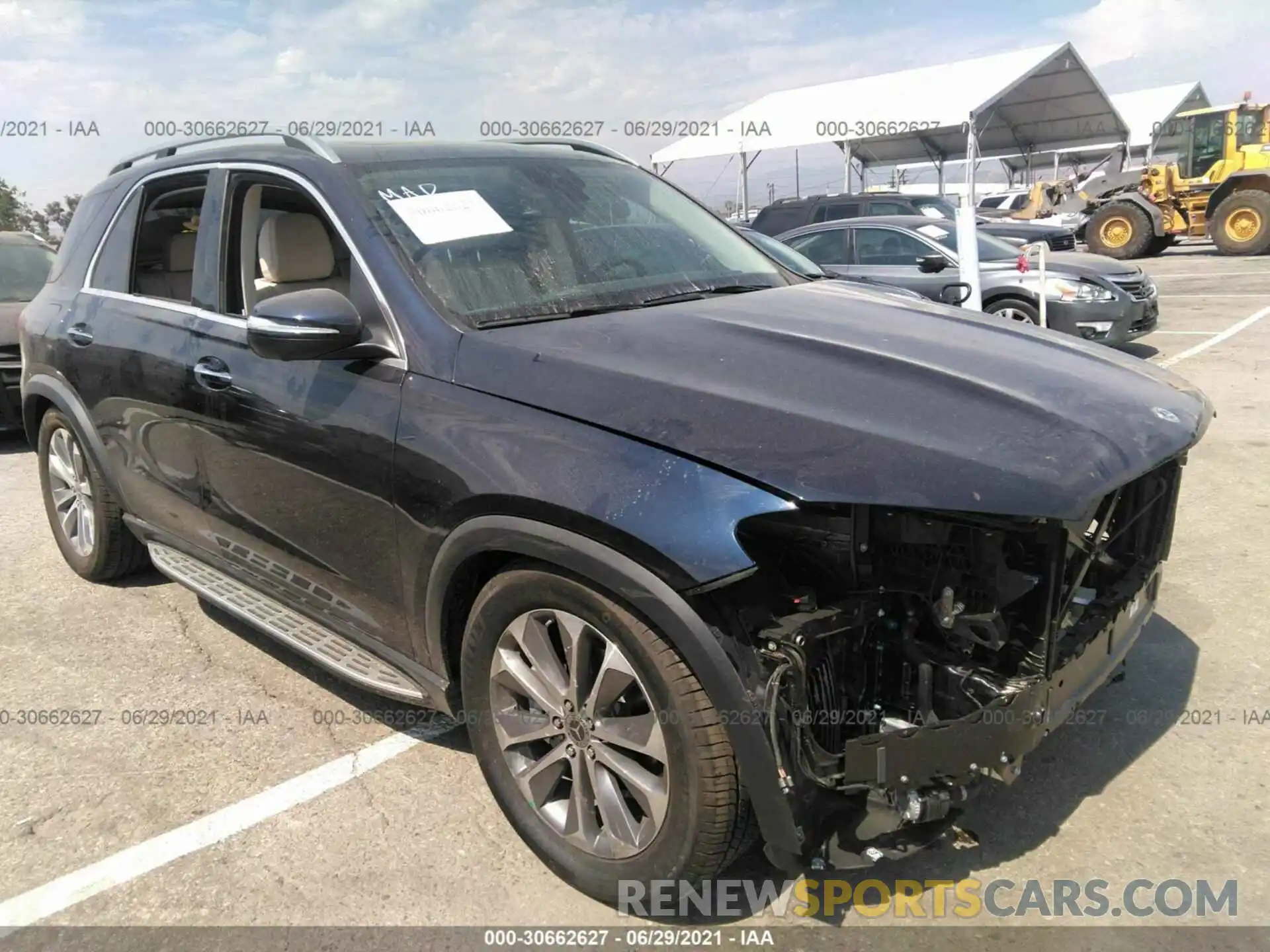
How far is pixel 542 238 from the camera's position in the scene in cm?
305

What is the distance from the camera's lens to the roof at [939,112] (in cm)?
2200

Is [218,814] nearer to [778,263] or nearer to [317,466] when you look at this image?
[317,466]

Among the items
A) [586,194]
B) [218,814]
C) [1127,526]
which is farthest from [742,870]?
[586,194]

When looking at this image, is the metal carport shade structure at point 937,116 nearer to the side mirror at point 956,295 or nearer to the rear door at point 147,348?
the side mirror at point 956,295

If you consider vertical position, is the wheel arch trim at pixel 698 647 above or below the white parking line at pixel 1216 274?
above

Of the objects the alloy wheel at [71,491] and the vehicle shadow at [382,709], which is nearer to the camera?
the vehicle shadow at [382,709]

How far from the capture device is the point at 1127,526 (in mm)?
2553

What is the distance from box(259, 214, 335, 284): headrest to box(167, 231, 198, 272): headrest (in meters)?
0.40

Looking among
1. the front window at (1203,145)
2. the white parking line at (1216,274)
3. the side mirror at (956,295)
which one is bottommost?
the white parking line at (1216,274)

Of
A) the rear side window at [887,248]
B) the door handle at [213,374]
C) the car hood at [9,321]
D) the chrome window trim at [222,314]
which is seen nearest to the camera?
the chrome window trim at [222,314]

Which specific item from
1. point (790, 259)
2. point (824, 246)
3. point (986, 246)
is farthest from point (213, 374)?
point (986, 246)

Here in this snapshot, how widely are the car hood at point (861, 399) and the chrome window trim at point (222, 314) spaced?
12.3 inches

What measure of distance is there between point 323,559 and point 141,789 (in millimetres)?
954

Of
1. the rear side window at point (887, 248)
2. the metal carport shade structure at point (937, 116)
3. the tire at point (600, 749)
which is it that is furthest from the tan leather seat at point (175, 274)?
the metal carport shade structure at point (937, 116)
